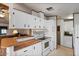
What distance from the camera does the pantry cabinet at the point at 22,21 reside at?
1912mm

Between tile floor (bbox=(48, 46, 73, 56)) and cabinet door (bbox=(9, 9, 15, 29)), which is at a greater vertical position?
cabinet door (bbox=(9, 9, 15, 29))

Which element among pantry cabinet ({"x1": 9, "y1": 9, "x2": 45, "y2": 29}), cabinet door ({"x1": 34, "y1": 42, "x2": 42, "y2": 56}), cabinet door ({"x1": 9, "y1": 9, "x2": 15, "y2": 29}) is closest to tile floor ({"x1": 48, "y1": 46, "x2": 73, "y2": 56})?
cabinet door ({"x1": 34, "y1": 42, "x2": 42, "y2": 56})

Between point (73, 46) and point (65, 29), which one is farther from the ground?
point (65, 29)

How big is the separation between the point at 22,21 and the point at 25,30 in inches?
10.1

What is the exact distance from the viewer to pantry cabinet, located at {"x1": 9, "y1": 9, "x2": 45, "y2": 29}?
1912 millimetres

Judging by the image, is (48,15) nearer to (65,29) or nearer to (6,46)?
(65,29)

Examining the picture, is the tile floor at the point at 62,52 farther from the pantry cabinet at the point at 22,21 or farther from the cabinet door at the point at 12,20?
the cabinet door at the point at 12,20

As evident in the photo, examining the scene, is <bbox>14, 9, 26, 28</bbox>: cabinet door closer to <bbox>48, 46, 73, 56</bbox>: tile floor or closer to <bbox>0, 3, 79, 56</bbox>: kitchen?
<bbox>0, 3, 79, 56</bbox>: kitchen

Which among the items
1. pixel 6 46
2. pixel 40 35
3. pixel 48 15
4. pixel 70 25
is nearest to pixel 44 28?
pixel 40 35

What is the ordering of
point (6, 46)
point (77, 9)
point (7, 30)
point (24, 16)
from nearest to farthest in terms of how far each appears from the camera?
point (6, 46)
point (7, 30)
point (77, 9)
point (24, 16)

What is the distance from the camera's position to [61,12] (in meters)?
2.00

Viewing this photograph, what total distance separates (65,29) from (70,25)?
5.2 inches

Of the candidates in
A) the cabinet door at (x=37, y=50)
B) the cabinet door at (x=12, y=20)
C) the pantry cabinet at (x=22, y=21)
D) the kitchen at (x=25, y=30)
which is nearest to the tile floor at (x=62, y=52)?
the kitchen at (x=25, y=30)

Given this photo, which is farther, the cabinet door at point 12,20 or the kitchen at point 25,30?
the cabinet door at point 12,20
